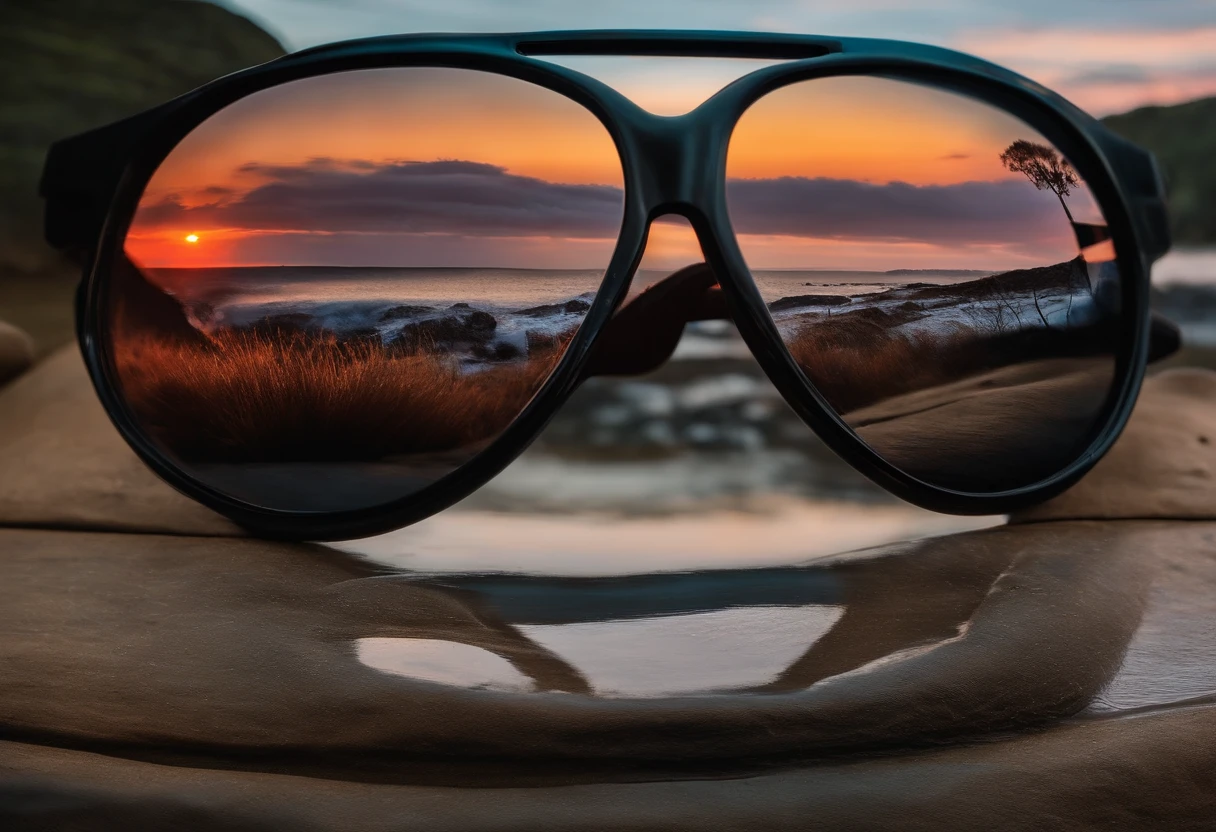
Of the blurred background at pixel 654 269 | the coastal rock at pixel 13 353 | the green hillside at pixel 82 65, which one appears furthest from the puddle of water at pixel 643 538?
the green hillside at pixel 82 65

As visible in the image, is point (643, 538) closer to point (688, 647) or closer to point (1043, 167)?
point (688, 647)

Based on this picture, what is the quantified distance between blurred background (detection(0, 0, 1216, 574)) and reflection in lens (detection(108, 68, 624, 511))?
0.05 meters

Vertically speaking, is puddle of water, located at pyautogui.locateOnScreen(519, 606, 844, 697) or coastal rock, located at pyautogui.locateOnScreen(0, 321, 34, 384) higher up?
coastal rock, located at pyautogui.locateOnScreen(0, 321, 34, 384)

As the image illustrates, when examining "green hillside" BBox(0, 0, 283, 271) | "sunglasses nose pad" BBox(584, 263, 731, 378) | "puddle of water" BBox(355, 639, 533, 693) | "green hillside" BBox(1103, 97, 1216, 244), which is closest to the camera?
"puddle of water" BBox(355, 639, 533, 693)

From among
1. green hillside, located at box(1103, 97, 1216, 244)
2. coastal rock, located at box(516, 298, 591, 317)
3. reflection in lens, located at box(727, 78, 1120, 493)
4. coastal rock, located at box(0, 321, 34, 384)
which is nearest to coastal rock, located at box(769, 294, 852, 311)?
reflection in lens, located at box(727, 78, 1120, 493)

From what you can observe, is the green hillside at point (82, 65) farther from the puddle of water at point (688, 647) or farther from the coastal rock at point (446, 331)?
the puddle of water at point (688, 647)

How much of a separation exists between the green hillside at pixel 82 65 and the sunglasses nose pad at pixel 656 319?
2.21 ft

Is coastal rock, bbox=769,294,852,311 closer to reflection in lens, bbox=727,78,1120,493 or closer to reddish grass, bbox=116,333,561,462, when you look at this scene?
reflection in lens, bbox=727,78,1120,493

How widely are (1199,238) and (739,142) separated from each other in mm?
815

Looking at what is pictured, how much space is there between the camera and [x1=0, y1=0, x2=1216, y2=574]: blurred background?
51cm

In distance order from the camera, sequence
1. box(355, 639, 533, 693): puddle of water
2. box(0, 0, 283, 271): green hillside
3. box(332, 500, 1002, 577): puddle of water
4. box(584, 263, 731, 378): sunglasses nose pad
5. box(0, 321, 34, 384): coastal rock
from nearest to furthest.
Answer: box(355, 639, 533, 693): puddle of water < box(332, 500, 1002, 577): puddle of water < box(584, 263, 731, 378): sunglasses nose pad < box(0, 321, 34, 384): coastal rock < box(0, 0, 283, 271): green hillside

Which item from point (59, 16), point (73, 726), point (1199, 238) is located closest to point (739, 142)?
point (73, 726)

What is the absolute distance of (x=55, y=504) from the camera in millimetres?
506

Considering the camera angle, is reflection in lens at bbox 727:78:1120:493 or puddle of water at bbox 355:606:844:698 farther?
reflection in lens at bbox 727:78:1120:493
